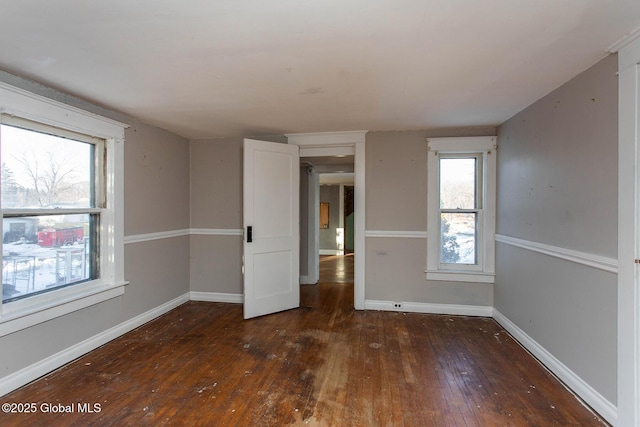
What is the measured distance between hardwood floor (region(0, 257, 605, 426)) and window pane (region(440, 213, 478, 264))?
795 millimetres

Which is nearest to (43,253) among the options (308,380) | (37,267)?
(37,267)

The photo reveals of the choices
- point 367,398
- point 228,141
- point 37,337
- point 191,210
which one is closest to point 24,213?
point 37,337

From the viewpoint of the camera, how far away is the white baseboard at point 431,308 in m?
3.54

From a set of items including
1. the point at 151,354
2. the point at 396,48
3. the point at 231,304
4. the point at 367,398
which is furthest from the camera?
the point at 231,304

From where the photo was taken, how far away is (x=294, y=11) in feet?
4.66

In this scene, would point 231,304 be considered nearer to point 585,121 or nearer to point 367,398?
point 367,398

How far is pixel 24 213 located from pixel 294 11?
2.39 metres

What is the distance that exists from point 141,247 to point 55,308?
1002 millimetres

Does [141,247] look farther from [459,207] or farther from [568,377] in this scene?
[568,377]

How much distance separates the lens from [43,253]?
238 cm

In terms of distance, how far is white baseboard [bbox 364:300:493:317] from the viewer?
354 centimetres

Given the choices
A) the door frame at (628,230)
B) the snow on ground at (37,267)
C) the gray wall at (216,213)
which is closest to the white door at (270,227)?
the gray wall at (216,213)

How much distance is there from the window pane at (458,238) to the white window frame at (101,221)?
11.7 feet

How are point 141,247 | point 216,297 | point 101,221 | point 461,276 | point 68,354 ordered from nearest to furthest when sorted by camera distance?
point 68,354, point 101,221, point 141,247, point 461,276, point 216,297
